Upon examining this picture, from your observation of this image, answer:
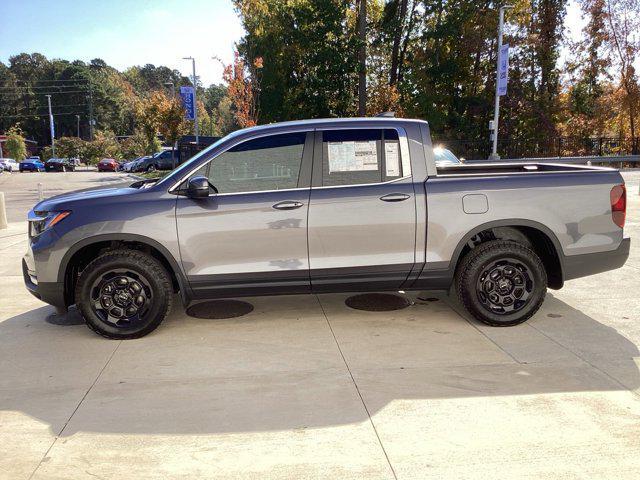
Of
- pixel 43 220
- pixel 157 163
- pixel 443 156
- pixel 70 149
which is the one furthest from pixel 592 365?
pixel 70 149

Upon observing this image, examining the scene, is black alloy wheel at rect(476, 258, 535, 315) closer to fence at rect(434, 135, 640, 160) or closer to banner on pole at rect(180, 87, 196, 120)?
fence at rect(434, 135, 640, 160)

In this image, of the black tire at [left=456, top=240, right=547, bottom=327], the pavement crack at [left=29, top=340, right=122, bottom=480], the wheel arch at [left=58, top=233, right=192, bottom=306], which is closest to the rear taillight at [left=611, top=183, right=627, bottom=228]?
the black tire at [left=456, top=240, right=547, bottom=327]

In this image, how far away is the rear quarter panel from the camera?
192 inches

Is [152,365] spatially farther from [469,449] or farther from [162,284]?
[469,449]

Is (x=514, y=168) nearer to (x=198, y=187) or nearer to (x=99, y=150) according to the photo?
(x=198, y=187)

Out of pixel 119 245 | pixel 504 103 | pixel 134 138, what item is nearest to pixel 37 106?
pixel 134 138

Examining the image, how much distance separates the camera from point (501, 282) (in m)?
5.05

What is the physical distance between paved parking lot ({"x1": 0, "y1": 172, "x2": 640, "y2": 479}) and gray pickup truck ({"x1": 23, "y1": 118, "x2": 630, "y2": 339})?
1.46 feet

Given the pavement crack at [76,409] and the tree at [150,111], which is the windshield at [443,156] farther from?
the tree at [150,111]

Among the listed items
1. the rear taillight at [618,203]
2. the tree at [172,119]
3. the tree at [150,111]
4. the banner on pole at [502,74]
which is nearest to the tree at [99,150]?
the tree at [150,111]

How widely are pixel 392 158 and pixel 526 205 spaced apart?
131 centimetres

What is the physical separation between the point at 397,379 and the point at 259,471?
57.2 inches

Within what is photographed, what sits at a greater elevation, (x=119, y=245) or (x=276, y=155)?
(x=276, y=155)

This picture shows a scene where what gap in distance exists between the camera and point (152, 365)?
4.34 metres
